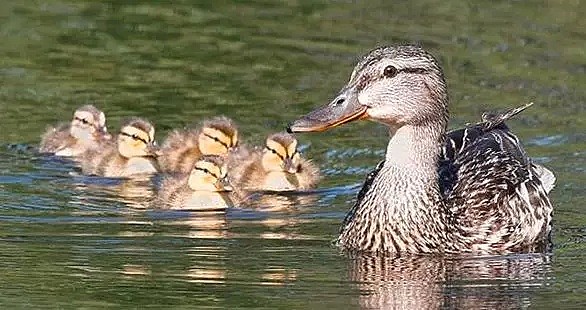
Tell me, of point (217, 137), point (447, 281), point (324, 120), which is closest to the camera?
point (447, 281)

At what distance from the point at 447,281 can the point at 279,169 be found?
270 centimetres

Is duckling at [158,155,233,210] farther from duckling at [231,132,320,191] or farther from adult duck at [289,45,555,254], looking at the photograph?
adult duck at [289,45,555,254]

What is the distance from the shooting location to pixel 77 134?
33.8 feet

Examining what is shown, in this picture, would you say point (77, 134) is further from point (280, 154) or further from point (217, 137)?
point (280, 154)

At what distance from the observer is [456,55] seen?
41.2 feet

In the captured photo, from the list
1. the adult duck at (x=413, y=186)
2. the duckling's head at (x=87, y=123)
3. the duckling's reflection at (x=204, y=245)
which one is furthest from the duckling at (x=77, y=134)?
the adult duck at (x=413, y=186)

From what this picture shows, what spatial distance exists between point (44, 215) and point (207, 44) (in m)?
4.32

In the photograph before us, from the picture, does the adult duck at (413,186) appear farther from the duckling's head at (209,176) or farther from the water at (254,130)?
the duckling's head at (209,176)

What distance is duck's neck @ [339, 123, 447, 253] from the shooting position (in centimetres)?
775

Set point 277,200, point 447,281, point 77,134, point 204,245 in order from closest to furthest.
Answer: point 447,281, point 204,245, point 277,200, point 77,134

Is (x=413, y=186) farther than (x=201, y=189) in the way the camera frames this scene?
No

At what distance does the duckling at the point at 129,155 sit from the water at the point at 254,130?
6.3 inches

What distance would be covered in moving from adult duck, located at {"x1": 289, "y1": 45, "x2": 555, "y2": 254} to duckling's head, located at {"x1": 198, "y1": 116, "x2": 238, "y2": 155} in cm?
219

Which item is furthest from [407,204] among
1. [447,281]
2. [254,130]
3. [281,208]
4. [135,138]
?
[254,130]
